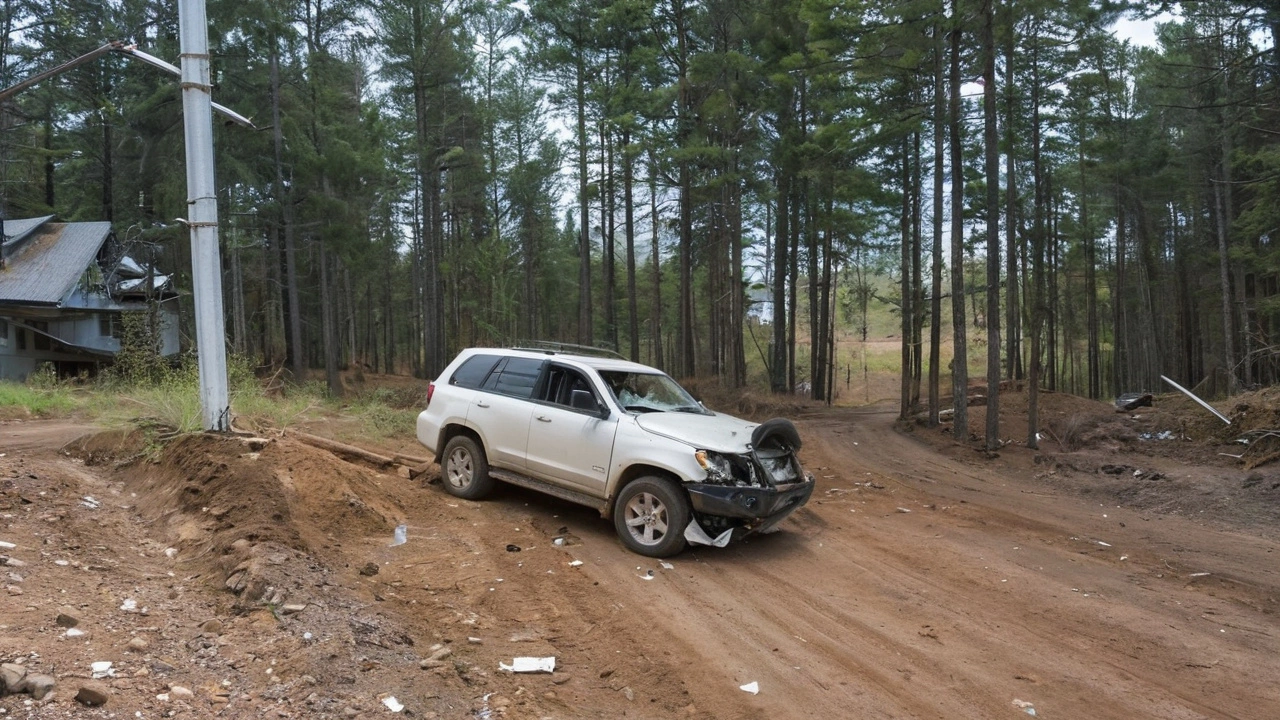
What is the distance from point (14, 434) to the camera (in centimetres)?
942

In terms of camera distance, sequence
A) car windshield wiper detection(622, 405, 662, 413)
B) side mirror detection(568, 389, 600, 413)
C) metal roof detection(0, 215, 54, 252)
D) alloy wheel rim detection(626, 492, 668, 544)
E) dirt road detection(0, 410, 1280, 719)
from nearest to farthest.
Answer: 1. dirt road detection(0, 410, 1280, 719)
2. alloy wheel rim detection(626, 492, 668, 544)
3. side mirror detection(568, 389, 600, 413)
4. car windshield wiper detection(622, 405, 662, 413)
5. metal roof detection(0, 215, 54, 252)

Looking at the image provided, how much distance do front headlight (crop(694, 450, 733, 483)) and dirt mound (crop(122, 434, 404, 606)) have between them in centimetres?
324

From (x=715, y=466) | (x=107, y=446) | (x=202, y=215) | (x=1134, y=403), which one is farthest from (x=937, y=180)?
(x=107, y=446)

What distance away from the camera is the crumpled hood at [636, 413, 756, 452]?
22.0 feet

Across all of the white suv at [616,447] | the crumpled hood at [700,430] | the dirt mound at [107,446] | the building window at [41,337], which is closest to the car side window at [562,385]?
the white suv at [616,447]

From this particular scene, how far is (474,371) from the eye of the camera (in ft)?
29.2

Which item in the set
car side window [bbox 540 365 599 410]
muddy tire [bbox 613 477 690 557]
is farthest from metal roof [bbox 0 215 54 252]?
muddy tire [bbox 613 477 690 557]

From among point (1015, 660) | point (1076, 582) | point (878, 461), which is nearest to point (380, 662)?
point (1015, 660)

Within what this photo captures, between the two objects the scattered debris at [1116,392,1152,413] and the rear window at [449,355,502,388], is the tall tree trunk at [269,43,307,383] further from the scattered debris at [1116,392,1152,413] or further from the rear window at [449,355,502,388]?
the scattered debris at [1116,392,1152,413]

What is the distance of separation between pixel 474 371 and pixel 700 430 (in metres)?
3.29

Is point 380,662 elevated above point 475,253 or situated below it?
below

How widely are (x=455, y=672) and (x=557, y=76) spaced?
970 inches

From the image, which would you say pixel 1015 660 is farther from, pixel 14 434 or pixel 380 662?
pixel 14 434

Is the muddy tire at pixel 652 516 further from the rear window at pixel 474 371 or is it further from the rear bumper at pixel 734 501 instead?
the rear window at pixel 474 371
